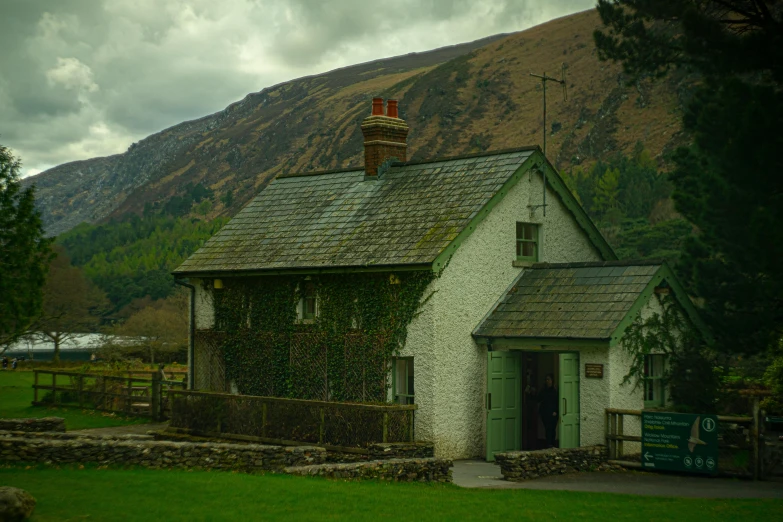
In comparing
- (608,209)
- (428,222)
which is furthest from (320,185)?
(608,209)

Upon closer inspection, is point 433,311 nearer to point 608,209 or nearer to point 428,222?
point 428,222

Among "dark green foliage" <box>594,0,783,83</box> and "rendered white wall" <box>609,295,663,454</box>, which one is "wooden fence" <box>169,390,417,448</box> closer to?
"rendered white wall" <box>609,295,663,454</box>

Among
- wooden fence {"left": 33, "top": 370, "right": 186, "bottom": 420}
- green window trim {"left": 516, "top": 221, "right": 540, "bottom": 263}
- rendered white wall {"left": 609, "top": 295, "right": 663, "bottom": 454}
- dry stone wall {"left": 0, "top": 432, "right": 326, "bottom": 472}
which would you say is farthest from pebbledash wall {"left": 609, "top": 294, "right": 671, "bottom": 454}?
wooden fence {"left": 33, "top": 370, "right": 186, "bottom": 420}

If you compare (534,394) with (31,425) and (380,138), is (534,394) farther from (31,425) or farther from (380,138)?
(31,425)

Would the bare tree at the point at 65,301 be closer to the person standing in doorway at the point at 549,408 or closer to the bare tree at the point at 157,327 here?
the bare tree at the point at 157,327

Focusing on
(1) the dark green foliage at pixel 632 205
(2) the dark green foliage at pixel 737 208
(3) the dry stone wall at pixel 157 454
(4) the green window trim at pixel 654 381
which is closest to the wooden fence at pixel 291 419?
(3) the dry stone wall at pixel 157 454

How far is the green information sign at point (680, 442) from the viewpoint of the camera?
1811 centimetres

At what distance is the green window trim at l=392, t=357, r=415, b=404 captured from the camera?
72.4 ft

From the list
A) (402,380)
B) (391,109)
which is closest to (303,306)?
(402,380)

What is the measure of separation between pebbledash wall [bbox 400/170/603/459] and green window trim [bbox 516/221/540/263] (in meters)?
0.39

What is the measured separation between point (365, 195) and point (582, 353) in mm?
7905

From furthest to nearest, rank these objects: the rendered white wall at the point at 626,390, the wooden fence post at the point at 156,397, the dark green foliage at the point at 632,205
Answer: the dark green foliage at the point at 632,205
the wooden fence post at the point at 156,397
the rendered white wall at the point at 626,390

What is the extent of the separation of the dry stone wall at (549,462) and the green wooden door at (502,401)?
2.74 meters

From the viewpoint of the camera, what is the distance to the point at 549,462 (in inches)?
731
